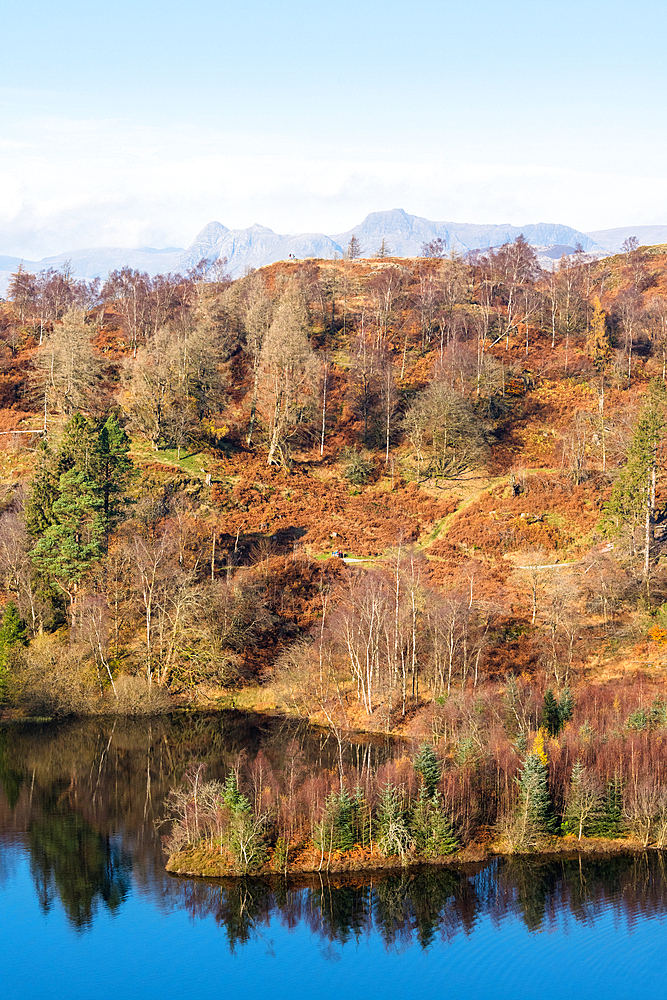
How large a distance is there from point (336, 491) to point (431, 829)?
50.1m

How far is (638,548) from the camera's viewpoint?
69.8m

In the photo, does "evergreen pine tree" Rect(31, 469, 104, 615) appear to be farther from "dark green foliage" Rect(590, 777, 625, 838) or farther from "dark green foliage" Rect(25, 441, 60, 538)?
"dark green foliage" Rect(590, 777, 625, 838)

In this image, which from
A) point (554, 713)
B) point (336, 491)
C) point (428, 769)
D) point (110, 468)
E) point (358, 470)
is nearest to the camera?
point (428, 769)

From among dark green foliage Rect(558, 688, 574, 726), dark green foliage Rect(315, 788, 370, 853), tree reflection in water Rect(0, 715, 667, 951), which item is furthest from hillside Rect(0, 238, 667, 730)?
dark green foliage Rect(315, 788, 370, 853)

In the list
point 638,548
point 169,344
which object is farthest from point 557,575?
point 169,344

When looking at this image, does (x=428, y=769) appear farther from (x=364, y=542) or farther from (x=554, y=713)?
(x=364, y=542)

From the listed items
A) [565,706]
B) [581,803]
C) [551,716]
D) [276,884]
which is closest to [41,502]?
[276,884]

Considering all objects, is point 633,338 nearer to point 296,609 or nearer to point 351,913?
point 296,609

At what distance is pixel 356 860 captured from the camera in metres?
40.3

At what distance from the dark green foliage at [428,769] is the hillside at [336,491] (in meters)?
13.9

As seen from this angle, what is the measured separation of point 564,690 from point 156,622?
95.2 ft

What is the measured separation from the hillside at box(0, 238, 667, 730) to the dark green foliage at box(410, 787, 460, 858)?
49.2 ft

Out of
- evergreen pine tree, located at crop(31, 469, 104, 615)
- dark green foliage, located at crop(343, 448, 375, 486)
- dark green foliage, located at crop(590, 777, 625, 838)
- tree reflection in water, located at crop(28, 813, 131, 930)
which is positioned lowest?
tree reflection in water, located at crop(28, 813, 131, 930)

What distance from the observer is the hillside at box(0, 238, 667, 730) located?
203 feet
